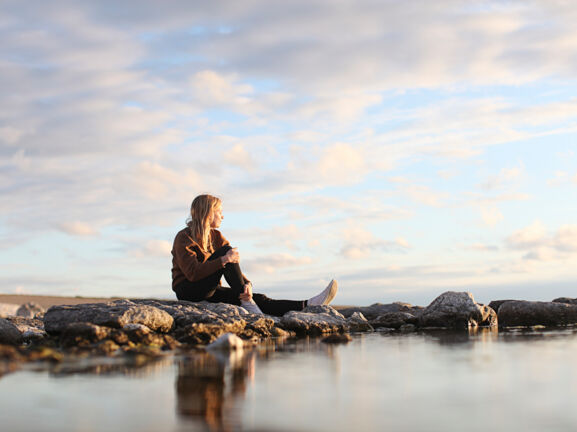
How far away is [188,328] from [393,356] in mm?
2714

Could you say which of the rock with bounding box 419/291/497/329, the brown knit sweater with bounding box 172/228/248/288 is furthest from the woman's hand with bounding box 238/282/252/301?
the rock with bounding box 419/291/497/329

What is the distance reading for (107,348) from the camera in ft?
20.7

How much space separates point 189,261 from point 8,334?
2629 mm

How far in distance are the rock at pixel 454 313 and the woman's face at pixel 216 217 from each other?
378 centimetres

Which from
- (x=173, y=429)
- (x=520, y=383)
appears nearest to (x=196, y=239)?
(x=520, y=383)

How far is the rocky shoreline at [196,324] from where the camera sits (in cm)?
659

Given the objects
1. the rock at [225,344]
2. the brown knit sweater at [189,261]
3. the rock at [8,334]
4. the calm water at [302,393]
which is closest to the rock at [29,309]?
the brown knit sweater at [189,261]

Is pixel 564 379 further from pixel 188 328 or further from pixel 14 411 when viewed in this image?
pixel 188 328

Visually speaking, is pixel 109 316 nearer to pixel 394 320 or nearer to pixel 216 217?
→ pixel 216 217

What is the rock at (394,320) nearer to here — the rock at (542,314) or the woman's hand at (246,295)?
the rock at (542,314)

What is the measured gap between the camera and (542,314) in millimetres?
11227

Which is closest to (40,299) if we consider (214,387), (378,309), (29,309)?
(29,309)

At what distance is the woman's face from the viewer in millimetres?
9957

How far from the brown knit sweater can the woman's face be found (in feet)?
1.31
